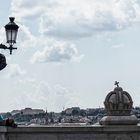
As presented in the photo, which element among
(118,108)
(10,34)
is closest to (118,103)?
(118,108)

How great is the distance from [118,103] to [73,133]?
1.61 metres

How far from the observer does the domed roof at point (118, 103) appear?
61.0ft

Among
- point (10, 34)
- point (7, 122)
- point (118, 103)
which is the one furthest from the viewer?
point (118, 103)

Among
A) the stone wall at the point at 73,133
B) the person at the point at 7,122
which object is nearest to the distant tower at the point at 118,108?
the stone wall at the point at 73,133

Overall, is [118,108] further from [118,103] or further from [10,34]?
[10,34]

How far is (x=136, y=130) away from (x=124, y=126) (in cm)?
35

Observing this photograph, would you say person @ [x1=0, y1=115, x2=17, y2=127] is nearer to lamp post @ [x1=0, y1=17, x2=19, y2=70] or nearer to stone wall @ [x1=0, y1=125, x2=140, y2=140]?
stone wall @ [x1=0, y1=125, x2=140, y2=140]

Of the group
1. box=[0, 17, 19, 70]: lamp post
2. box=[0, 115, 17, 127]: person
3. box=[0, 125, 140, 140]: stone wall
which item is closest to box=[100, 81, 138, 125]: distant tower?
box=[0, 125, 140, 140]: stone wall

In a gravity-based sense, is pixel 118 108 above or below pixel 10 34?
below

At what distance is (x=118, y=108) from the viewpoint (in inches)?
732

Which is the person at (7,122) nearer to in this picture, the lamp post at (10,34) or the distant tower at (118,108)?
the lamp post at (10,34)

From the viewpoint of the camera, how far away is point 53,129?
17.8 meters

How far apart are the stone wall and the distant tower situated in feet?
1.08

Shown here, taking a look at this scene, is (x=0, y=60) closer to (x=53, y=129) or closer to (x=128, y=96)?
(x=53, y=129)
